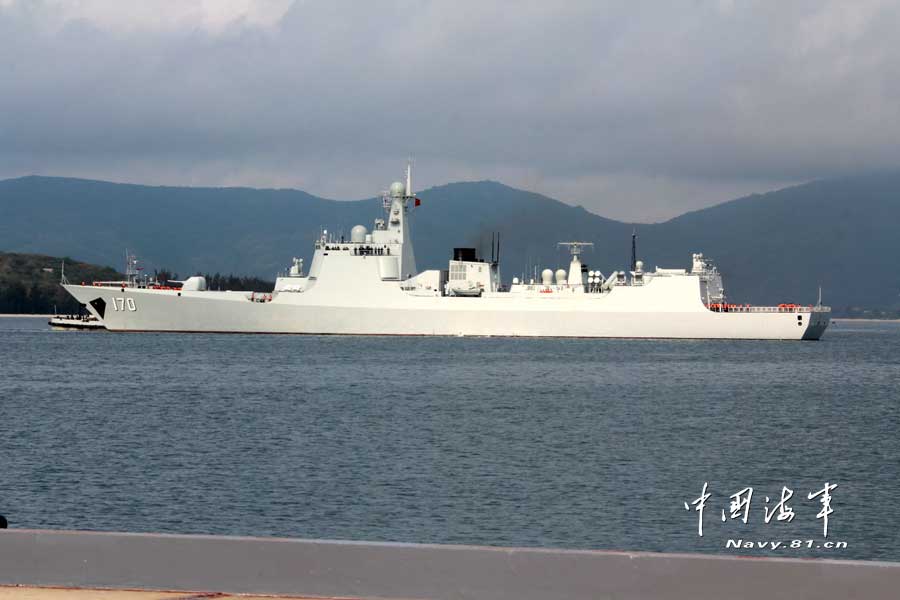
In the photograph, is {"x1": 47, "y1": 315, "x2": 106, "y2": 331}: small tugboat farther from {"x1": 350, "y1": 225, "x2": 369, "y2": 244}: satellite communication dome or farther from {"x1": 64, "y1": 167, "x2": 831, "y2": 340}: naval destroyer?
{"x1": 350, "y1": 225, "x2": 369, "y2": 244}: satellite communication dome

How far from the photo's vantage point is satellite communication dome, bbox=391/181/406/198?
53250 mm

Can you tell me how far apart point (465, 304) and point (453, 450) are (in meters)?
31.2

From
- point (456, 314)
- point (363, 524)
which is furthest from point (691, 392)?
point (456, 314)

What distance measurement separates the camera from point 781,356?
42.2 m

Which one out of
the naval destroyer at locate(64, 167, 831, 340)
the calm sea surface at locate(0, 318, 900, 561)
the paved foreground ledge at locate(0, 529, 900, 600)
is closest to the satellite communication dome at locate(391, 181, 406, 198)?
the naval destroyer at locate(64, 167, 831, 340)

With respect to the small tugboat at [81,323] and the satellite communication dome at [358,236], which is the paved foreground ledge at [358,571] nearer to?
the satellite communication dome at [358,236]

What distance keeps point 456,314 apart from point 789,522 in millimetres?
36335

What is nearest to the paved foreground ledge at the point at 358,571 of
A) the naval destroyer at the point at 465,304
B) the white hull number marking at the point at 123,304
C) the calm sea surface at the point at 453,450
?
the calm sea surface at the point at 453,450

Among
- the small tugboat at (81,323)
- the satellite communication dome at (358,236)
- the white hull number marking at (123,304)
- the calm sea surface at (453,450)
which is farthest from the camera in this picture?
the small tugboat at (81,323)

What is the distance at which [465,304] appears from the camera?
4878 cm

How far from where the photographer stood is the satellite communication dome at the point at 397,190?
53.2 metres

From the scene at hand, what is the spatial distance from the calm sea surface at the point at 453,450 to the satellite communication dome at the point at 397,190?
18717mm

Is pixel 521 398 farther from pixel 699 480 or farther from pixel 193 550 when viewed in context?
pixel 193 550

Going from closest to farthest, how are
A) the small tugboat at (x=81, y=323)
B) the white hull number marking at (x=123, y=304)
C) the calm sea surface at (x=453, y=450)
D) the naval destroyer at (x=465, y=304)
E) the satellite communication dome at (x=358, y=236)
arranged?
the calm sea surface at (x=453, y=450) < the naval destroyer at (x=465, y=304) < the satellite communication dome at (x=358, y=236) < the white hull number marking at (x=123, y=304) < the small tugboat at (x=81, y=323)
